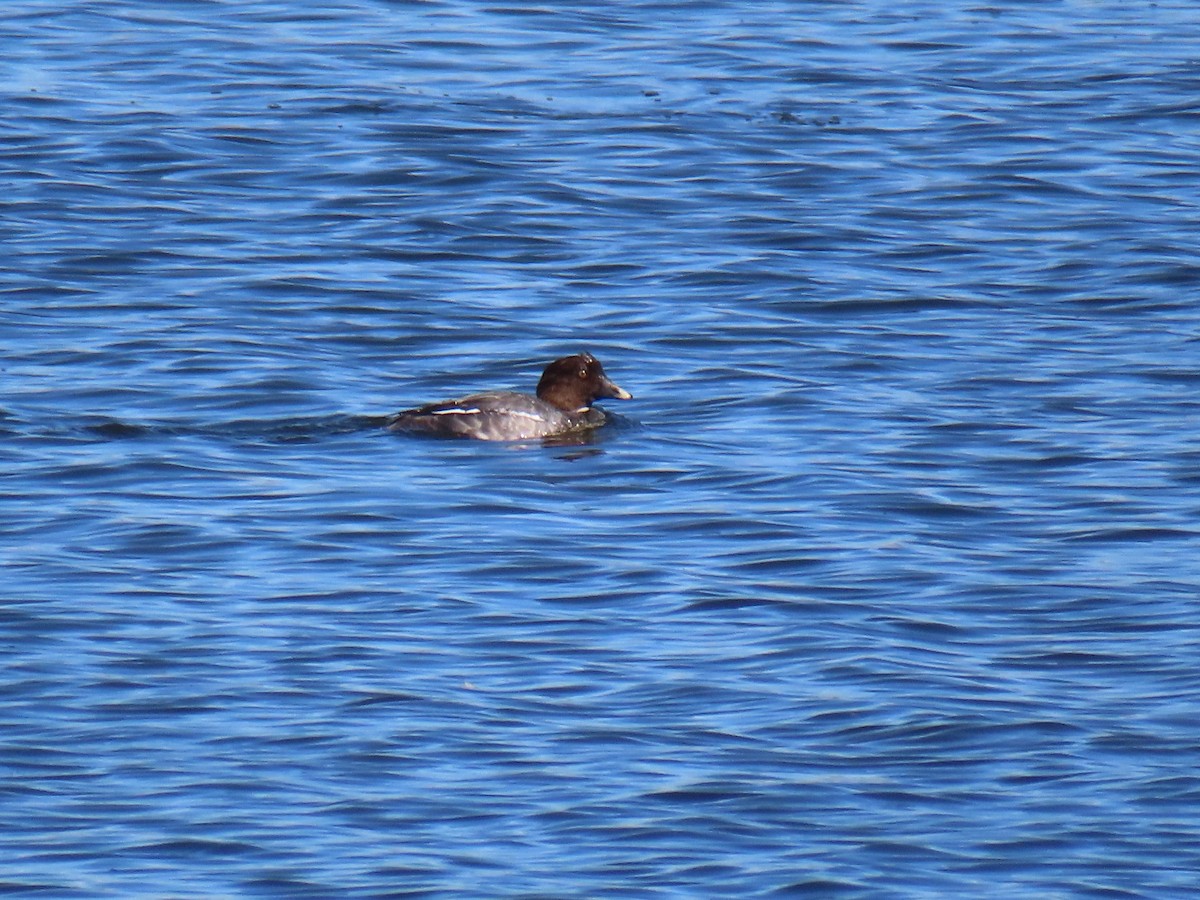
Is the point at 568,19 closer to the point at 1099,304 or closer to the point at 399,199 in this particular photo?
the point at 399,199

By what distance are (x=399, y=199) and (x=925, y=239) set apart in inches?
158

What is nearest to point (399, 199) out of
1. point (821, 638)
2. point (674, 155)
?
point (674, 155)

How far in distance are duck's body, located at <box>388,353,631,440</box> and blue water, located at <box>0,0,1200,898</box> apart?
0.15 meters

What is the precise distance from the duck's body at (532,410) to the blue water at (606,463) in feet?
0.48

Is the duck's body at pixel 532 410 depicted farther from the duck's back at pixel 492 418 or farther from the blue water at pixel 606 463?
the blue water at pixel 606 463

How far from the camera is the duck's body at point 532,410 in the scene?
1391 centimetres

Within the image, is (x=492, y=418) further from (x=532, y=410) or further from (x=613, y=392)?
(x=613, y=392)

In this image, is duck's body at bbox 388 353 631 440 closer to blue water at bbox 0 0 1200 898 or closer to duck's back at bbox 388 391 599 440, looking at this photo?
duck's back at bbox 388 391 599 440

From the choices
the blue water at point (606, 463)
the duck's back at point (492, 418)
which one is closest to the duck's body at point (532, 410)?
the duck's back at point (492, 418)

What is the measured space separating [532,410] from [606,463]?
763mm

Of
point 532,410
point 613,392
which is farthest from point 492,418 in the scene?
point 613,392

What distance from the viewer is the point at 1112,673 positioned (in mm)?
10055

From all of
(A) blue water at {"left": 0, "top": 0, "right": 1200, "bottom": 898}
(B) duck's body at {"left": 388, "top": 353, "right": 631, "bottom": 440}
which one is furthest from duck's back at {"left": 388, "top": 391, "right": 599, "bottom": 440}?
(A) blue water at {"left": 0, "top": 0, "right": 1200, "bottom": 898}

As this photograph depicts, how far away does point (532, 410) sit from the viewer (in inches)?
570
